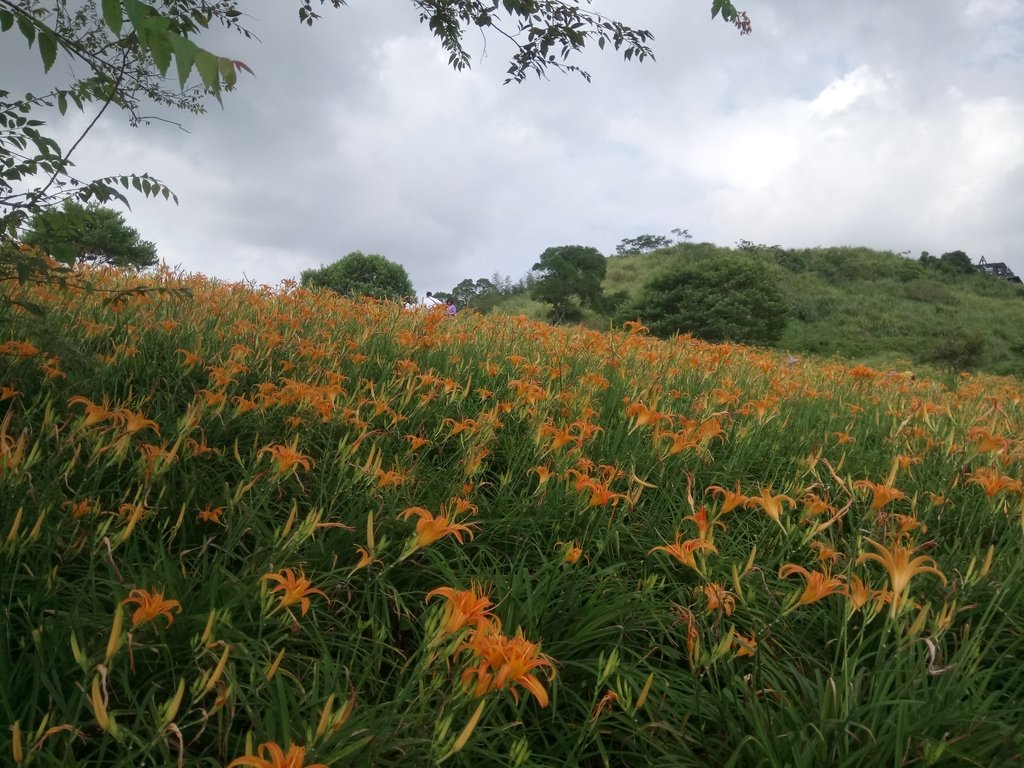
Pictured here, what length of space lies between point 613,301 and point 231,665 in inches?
939

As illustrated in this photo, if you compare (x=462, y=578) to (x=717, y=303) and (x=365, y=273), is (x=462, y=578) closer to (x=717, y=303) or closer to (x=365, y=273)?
(x=365, y=273)

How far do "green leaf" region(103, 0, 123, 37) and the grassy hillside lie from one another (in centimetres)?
1497

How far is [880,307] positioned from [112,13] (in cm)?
3113

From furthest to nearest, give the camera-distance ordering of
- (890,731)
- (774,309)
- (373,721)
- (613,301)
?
(613,301), (774,309), (890,731), (373,721)

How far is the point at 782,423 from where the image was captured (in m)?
2.96

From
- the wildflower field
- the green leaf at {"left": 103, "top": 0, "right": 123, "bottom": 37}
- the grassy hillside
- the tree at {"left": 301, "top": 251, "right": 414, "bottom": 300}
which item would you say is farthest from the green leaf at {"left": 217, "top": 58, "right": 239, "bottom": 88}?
the grassy hillside

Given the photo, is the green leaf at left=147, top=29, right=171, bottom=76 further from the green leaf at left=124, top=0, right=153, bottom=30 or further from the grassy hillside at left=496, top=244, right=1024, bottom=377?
the grassy hillside at left=496, top=244, right=1024, bottom=377

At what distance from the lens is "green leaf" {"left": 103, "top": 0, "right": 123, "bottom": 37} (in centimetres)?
117

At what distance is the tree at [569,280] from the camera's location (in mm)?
22500

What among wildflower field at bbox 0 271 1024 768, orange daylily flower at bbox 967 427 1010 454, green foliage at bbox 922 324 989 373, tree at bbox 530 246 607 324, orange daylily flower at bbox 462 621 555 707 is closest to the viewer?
orange daylily flower at bbox 462 621 555 707

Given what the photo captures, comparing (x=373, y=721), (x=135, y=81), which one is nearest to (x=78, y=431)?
(x=373, y=721)

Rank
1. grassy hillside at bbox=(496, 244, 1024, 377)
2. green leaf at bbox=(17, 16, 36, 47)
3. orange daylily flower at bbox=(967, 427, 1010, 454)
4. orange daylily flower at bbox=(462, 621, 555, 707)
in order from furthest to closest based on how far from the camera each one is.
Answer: grassy hillside at bbox=(496, 244, 1024, 377)
orange daylily flower at bbox=(967, 427, 1010, 454)
green leaf at bbox=(17, 16, 36, 47)
orange daylily flower at bbox=(462, 621, 555, 707)

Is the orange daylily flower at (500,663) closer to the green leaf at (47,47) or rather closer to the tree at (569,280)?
the green leaf at (47,47)

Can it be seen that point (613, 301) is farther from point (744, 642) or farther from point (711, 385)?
point (744, 642)
